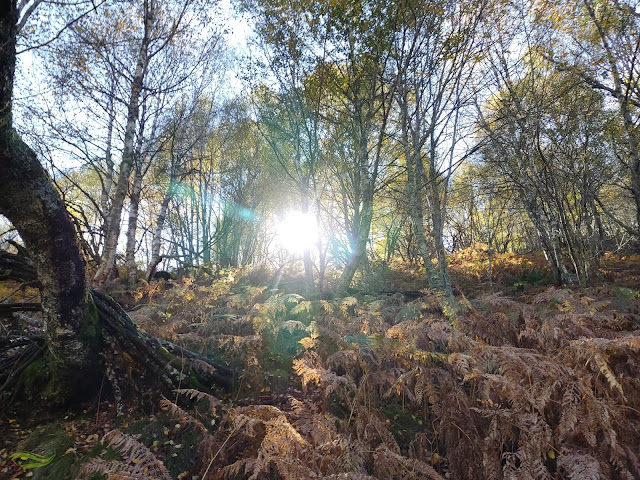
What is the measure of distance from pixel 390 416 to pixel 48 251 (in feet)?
10.9

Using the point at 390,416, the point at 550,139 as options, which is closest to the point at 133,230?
the point at 390,416

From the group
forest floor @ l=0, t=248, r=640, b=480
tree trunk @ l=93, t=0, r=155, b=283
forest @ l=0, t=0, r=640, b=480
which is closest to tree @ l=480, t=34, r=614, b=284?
forest @ l=0, t=0, r=640, b=480

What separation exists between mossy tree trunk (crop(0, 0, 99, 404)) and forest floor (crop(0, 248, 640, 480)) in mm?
336

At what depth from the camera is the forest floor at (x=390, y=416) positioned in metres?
1.82

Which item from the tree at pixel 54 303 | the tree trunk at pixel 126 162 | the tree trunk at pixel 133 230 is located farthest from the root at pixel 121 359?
the tree trunk at pixel 133 230

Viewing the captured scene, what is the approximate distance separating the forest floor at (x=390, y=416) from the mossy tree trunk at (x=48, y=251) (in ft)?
1.10

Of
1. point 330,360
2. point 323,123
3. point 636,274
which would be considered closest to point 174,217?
point 323,123

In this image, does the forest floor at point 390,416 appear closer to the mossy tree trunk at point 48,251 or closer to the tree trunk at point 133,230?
the mossy tree trunk at point 48,251

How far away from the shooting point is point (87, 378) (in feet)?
9.07

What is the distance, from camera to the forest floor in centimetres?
182

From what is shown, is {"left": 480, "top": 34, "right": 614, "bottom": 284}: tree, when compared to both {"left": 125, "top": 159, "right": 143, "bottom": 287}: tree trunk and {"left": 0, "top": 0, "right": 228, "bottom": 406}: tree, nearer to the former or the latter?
{"left": 0, "top": 0, "right": 228, "bottom": 406}: tree

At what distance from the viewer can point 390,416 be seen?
273 centimetres

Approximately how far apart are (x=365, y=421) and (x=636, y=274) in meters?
9.69

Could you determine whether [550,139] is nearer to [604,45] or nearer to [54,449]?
[604,45]
